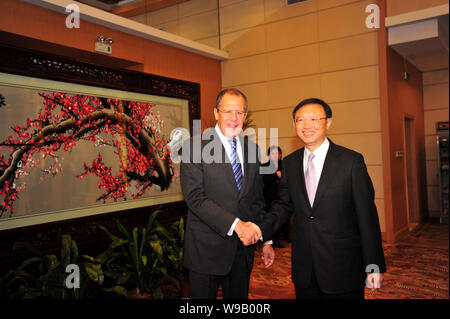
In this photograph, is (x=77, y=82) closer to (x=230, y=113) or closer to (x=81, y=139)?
(x=81, y=139)

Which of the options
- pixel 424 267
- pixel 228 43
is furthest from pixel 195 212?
pixel 228 43

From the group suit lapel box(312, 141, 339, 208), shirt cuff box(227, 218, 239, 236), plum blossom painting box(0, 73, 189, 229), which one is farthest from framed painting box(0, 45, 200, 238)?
suit lapel box(312, 141, 339, 208)

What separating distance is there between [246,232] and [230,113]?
64 cm

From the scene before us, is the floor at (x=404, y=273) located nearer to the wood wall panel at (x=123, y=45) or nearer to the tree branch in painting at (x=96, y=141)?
the tree branch in painting at (x=96, y=141)

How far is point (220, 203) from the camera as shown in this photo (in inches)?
75.3

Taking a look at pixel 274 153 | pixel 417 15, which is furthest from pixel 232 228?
pixel 417 15

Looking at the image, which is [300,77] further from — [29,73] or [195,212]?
[195,212]

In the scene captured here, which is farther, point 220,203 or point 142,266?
point 142,266

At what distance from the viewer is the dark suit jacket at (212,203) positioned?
6.12 ft

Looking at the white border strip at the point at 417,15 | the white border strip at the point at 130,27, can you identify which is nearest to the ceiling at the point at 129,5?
the white border strip at the point at 130,27

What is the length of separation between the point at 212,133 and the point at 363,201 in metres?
0.86

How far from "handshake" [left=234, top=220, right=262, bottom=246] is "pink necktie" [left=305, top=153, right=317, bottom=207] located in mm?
333

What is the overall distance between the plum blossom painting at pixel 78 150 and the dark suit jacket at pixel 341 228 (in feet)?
8.64

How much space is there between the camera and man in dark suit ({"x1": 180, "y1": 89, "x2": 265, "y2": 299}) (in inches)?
73.6
